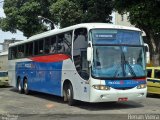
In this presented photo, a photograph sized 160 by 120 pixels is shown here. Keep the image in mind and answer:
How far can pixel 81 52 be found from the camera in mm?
15820

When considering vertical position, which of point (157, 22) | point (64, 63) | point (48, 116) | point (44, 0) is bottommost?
point (48, 116)

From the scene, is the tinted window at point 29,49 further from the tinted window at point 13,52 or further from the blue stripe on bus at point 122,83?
the blue stripe on bus at point 122,83

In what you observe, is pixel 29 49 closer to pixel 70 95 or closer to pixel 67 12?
pixel 70 95

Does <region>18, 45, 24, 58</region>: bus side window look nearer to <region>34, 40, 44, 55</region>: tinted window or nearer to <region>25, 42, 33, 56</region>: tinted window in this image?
<region>25, 42, 33, 56</region>: tinted window

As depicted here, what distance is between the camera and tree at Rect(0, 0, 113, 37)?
3288 cm

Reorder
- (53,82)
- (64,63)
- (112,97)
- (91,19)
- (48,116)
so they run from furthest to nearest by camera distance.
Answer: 1. (91,19)
2. (53,82)
3. (64,63)
4. (112,97)
5. (48,116)

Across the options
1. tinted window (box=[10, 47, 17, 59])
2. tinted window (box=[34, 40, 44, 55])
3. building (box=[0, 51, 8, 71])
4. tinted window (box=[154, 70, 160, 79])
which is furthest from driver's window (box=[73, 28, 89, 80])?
building (box=[0, 51, 8, 71])

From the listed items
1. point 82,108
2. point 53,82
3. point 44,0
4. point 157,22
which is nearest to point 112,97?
point 82,108

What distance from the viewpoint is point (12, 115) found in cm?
1412

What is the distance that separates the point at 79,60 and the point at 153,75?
672cm

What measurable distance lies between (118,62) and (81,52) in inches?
60.9

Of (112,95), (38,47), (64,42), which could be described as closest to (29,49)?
(38,47)

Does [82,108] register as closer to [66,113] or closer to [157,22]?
[66,113]

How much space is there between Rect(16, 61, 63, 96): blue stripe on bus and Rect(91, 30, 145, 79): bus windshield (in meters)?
3.19
